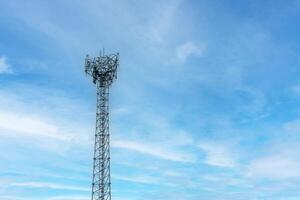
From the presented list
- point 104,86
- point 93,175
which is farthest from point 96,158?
point 104,86

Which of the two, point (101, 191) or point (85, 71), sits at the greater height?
point (85, 71)

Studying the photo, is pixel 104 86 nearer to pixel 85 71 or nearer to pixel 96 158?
pixel 85 71

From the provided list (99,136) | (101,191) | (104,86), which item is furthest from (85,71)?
(101,191)

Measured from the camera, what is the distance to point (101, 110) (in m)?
75.4

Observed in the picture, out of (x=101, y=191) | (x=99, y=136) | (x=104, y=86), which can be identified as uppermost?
(x=104, y=86)

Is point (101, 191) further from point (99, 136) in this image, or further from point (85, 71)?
point (85, 71)

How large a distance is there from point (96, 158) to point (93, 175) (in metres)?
1.92

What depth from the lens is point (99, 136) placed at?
74.1 meters

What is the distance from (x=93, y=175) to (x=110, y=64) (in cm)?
1290

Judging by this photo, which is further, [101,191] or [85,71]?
[85,71]

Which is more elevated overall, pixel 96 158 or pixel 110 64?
pixel 110 64

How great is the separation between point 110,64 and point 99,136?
27.9ft

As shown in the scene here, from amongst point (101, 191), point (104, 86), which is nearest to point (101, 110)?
point (104, 86)

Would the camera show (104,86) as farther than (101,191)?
Yes
